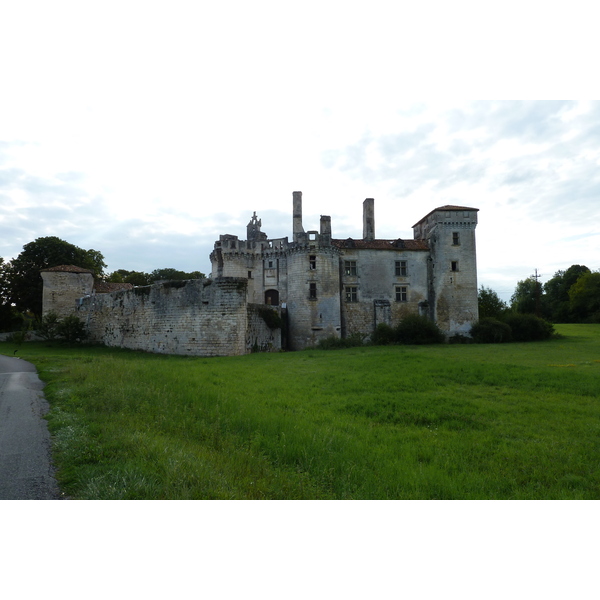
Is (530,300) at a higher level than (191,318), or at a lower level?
higher

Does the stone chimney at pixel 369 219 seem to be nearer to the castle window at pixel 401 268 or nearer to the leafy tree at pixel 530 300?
the castle window at pixel 401 268

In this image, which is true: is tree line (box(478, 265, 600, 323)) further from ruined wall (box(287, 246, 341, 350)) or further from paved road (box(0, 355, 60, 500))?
paved road (box(0, 355, 60, 500))

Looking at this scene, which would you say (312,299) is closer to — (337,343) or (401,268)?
(337,343)

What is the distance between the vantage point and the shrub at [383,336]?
30719 mm

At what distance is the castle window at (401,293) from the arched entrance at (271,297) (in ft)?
33.3

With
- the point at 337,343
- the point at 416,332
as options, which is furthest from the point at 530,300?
the point at 337,343

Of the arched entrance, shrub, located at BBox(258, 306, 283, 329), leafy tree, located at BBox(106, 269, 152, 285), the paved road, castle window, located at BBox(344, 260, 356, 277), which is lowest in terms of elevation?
the paved road

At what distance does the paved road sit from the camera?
13.8 ft

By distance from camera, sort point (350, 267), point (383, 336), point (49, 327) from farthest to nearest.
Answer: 1. point (350, 267)
2. point (383, 336)
3. point (49, 327)

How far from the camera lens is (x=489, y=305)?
40094mm

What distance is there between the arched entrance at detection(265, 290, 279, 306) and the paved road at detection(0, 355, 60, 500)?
2609cm

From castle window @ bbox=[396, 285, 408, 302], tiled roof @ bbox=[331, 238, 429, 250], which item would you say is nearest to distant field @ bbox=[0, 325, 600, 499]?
castle window @ bbox=[396, 285, 408, 302]

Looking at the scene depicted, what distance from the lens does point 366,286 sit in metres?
34.6

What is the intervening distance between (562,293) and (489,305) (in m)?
32.4
